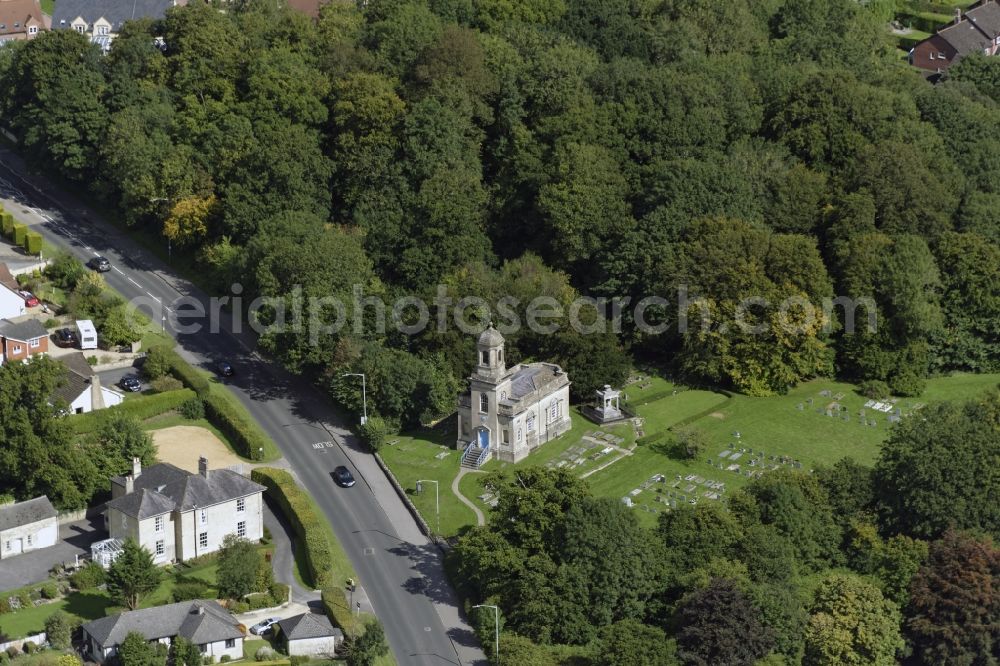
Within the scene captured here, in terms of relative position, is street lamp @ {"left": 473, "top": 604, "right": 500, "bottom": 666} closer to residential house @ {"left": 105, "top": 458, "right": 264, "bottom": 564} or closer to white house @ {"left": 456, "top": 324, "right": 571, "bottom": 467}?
residential house @ {"left": 105, "top": 458, "right": 264, "bottom": 564}

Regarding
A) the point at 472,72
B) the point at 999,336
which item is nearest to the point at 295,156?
the point at 472,72

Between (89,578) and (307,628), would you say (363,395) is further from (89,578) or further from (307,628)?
(307,628)

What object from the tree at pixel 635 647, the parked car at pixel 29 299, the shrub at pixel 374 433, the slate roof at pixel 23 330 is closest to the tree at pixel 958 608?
the tree at pixel 635 647

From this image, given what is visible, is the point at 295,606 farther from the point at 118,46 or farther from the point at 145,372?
the point at 118,46

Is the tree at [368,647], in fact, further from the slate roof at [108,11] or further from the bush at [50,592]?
the slate roof at [108,11]

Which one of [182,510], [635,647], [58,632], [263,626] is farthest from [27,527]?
[635,647]
